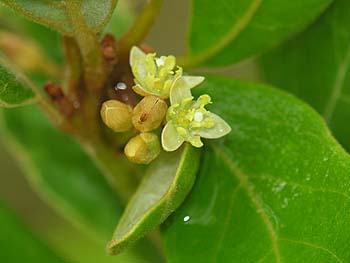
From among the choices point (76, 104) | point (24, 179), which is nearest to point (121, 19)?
point (76, 104)

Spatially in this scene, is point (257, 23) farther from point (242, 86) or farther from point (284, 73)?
point (284, 73)

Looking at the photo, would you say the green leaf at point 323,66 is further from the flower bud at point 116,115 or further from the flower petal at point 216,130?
the flower bud at point 116,115

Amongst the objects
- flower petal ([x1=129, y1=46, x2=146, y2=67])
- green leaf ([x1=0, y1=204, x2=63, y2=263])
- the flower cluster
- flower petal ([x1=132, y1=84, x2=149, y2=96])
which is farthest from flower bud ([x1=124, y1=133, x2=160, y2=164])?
green leaf ([x1=0, y1=204, x2=63, y2=263])

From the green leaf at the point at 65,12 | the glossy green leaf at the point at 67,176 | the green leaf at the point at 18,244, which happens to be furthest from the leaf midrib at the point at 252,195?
the glossy green leaf at the point at 67,176

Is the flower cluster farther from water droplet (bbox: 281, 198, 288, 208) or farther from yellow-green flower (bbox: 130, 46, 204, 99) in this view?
water droplet (bbox: 281, 198, 288, 208)

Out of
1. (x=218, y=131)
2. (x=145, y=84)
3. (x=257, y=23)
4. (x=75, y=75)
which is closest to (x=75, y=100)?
(x=75, y=75)

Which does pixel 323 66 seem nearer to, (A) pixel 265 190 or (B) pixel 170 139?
(A) pixel 265 190
